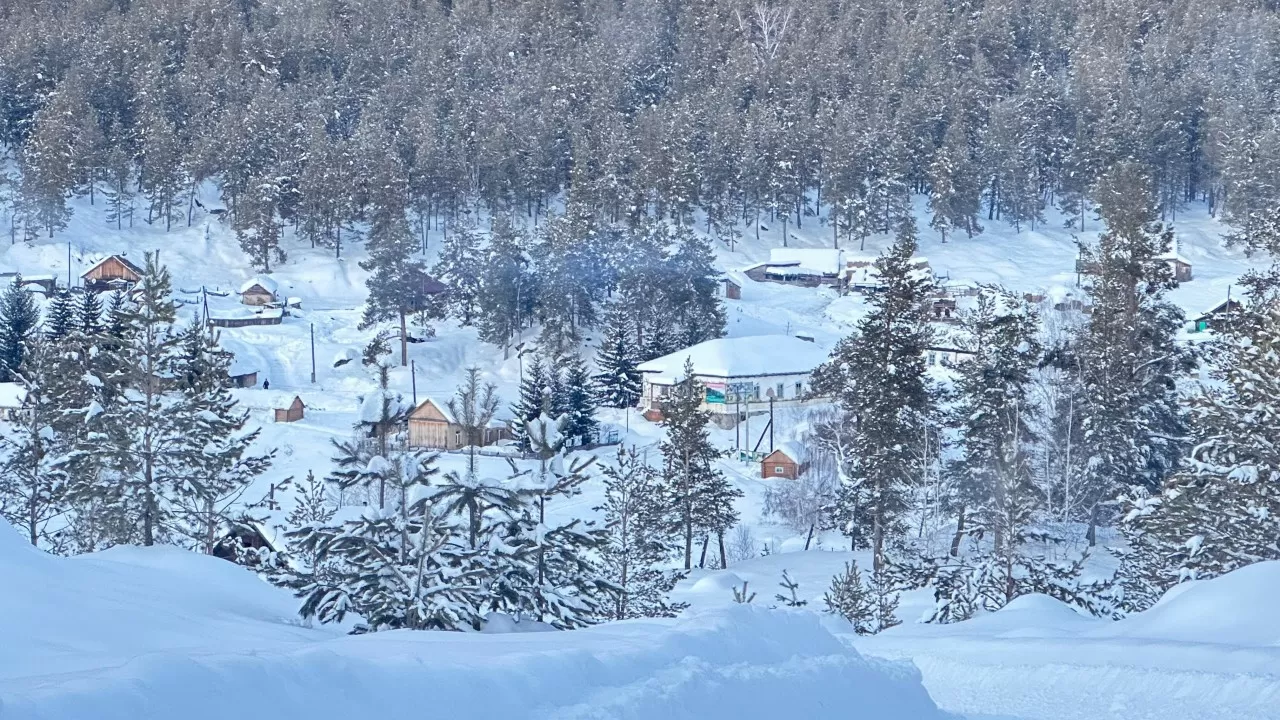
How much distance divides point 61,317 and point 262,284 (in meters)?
12.0

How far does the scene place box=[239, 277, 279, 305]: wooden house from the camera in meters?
55.9

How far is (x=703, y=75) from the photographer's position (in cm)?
8544

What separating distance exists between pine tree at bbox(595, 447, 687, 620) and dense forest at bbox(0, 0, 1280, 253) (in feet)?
130

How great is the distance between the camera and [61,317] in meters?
44.9

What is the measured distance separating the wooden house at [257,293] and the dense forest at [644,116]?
4.46 metres

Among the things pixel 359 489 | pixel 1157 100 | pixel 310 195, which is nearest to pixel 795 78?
pixel 1157 100

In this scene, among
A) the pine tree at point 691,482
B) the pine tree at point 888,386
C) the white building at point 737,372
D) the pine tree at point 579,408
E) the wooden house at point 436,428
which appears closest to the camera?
the pine tree at point 888,386

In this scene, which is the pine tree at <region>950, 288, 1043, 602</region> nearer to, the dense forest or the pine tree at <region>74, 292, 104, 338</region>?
the pine tree at <region>74, 292, 104, 338</region>

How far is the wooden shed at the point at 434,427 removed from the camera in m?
42.5

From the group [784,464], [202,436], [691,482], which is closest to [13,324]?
[784,464]

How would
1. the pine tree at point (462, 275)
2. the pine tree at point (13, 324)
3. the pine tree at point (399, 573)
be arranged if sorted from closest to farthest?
the pine tree at point (399, 573), the pine tree at point (13, 324), the pine tree at point (462, 275)

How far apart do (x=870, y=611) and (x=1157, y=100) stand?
65659mm

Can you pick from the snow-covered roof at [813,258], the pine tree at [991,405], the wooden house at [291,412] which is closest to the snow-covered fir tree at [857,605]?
the pine tree at [991,405]

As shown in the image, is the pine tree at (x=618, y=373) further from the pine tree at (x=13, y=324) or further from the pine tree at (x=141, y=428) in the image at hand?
the pine tree at (x=141, y=428)
